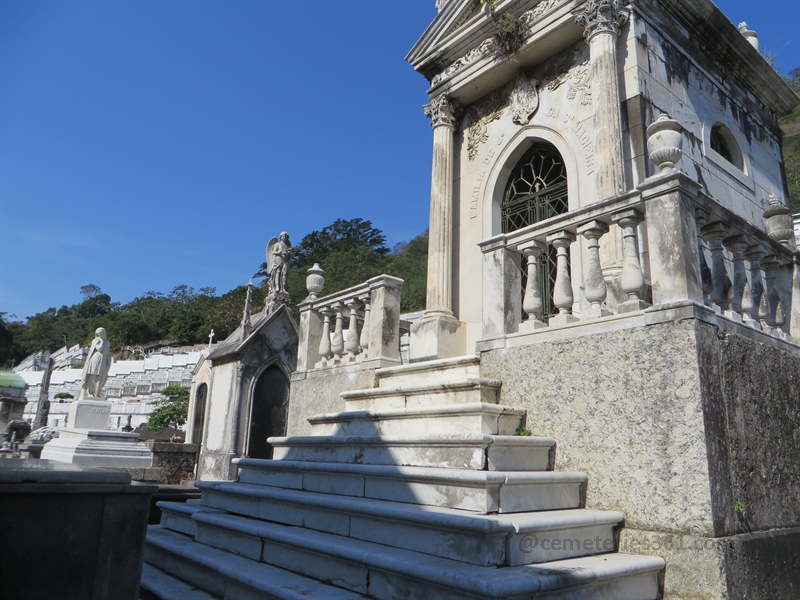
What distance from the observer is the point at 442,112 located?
9.60m

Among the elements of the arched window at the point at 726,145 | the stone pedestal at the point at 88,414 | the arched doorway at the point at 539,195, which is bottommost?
the stone pedestal at the point at 88,414

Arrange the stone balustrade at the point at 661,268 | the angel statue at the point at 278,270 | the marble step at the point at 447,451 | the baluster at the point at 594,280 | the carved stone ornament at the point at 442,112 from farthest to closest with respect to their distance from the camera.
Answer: the angel statue at the point at 278,270, the carved stone ornament at the point at 442,112, the baluster at the point at 594,280, the stone balustrade at the point at 661,268, the marble step at the point at 447,451

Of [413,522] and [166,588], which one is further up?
[413,522]

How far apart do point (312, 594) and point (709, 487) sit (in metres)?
2.55

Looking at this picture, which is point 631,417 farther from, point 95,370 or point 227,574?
point 95,370

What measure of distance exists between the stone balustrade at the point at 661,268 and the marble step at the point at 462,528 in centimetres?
158

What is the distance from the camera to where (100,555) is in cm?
292

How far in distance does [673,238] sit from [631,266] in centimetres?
38

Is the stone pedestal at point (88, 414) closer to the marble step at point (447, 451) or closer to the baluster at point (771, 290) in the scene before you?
the marble step at point (447, 451)

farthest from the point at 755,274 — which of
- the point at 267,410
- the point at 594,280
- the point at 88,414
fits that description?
Answer: the point at 88,414

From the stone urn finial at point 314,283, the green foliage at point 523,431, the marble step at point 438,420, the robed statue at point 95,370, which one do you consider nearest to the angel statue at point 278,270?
the robed statue at point 95,370

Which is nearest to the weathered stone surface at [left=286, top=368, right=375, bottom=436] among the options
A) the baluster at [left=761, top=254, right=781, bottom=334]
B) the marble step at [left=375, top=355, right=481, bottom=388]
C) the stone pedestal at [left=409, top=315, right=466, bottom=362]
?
the marble step at [left=375, top=355, right=481, bottom=388]

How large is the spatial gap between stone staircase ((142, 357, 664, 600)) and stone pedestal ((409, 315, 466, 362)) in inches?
103

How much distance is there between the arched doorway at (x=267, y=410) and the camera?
11.5 meters
